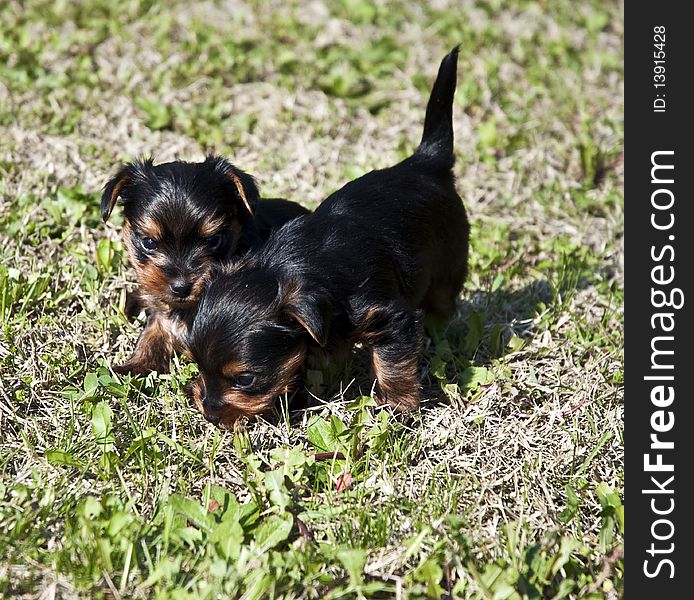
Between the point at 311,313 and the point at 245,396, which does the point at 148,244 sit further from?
the point at 311,313

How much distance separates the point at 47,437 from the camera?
4.47 meters

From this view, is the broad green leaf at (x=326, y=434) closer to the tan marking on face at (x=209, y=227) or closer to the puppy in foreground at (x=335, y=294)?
the puppy in foreground at (x=335, y=294)

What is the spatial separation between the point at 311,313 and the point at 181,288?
2.91 feet

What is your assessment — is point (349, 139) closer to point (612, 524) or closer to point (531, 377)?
point (531, 377)

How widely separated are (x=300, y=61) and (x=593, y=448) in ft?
16.1

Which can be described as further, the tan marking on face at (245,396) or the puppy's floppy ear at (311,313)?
the tan marking on face at (245,396)

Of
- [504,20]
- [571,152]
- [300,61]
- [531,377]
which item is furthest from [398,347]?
[504,20]

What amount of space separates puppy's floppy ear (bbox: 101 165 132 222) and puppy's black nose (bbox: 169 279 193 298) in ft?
1.95

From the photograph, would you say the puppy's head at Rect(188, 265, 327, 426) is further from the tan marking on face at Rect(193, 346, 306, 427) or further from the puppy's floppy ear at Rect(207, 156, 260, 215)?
the puppy's floppy ear at Rect(207, 156, 260, 215)

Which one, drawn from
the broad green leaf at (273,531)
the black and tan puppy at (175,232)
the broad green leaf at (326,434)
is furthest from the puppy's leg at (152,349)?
the broad green leaf at (273,531)

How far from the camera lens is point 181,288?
4.70 meters

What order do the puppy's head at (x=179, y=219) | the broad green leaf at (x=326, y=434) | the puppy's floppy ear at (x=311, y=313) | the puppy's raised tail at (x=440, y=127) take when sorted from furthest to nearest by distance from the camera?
1. the puppy's raised tail at (x=440, y=127)
2. the puppy's head at (x=179, y=219)
3. the broad green leaf at (x=326, y=434)
4. the puppy's floppy ear at (x=311, y=313)

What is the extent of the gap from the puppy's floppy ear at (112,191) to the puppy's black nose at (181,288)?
1.95 ft

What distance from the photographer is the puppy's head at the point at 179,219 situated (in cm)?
481
